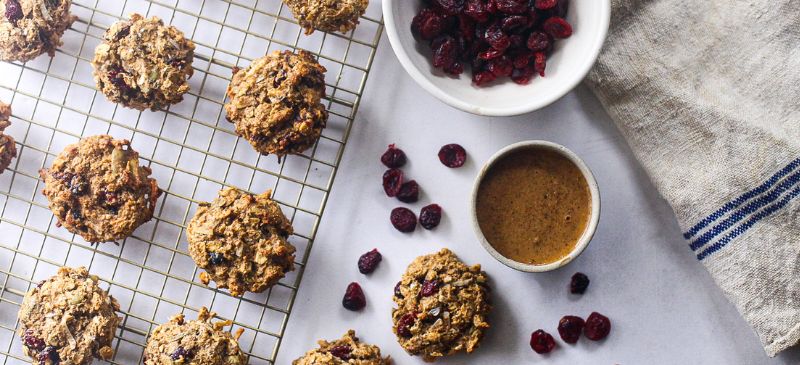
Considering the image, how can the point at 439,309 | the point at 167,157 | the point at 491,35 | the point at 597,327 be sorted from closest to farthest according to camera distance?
the point at 491,35 < the point at 439,309 < the point at 597,327 < the point at 167,157

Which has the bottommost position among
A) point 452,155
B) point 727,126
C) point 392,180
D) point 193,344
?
point 193,344

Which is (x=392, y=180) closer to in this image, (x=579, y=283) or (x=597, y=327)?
(x=579, y=283)

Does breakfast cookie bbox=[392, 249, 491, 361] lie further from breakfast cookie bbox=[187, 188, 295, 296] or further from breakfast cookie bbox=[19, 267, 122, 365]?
breakfast cookie bbox=[19, 267, 122, 365]

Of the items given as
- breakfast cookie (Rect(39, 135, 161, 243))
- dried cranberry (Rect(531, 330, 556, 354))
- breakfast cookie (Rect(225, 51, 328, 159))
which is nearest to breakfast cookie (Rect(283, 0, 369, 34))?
breakfast cookie (Rect(225, 51, 328, 159))

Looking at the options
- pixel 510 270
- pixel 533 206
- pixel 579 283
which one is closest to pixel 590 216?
pixel 533 206

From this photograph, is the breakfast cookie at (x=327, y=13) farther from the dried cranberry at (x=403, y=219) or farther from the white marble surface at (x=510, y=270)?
the dried cranberry at (x=403, y=219)

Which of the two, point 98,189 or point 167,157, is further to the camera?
point 167,157

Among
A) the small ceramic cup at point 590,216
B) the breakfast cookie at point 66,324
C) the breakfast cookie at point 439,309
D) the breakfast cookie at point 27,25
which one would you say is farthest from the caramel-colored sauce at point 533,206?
the breakfast cookie at point 27,25

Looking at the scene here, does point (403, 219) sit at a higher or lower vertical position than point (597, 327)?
higher
